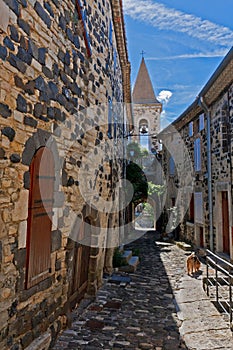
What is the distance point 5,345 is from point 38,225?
1165mm

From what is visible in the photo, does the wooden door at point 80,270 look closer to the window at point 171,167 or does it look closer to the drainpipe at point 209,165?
the drainpipe at point 209,165

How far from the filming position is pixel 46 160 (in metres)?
3.26

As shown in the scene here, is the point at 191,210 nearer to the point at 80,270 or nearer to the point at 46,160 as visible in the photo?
the point at 80,270

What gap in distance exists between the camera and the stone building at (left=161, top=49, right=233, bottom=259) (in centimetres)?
825

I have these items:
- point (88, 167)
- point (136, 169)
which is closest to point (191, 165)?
point (136, 169)

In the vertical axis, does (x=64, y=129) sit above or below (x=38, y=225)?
above

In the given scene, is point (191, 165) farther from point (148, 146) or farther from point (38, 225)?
point (38, 225)

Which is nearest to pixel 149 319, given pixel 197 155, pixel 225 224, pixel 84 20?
pixel 84 20

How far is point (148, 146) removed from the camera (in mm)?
19781

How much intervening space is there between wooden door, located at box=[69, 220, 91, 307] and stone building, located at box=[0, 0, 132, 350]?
0.02 metres

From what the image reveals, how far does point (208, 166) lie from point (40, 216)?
25.6 feet

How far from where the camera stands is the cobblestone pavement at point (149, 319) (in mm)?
3689

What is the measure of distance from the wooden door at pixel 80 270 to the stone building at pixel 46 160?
0.02 metres

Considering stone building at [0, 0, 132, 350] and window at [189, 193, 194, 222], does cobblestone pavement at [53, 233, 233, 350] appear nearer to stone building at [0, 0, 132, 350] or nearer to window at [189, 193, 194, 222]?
stone building at [0, 0, 132, 350]
